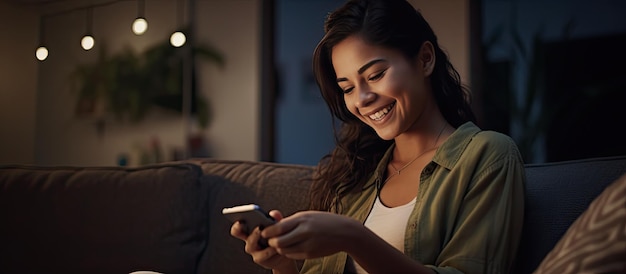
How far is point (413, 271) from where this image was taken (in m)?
1.09

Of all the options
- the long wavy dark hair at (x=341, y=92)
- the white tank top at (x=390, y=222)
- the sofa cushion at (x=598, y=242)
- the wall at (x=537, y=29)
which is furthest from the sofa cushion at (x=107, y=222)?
the wall at (x=537, y=29)

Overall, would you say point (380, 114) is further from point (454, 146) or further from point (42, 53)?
point (42, 53)

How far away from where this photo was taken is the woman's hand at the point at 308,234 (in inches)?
38.6

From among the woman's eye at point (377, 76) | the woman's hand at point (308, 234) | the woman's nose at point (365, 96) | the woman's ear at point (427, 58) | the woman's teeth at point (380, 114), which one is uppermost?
the woman's ear at point (427, 58)

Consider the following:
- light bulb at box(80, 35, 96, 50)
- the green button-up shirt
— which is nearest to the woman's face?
the green button-up shirt

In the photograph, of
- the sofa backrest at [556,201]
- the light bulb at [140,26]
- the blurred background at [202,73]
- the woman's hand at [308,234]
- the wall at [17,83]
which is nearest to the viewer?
the woman's hand at [308,234]

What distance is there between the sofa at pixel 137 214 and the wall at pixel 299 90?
2.42 metres

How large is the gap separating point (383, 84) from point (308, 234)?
44cm

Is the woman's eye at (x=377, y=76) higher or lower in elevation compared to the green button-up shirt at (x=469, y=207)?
higher

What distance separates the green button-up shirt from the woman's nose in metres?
0.17

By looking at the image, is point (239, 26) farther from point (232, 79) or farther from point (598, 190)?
point (598, 190)

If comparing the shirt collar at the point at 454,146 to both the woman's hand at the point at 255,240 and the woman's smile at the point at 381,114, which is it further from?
the woman's hand at the point at 255,240

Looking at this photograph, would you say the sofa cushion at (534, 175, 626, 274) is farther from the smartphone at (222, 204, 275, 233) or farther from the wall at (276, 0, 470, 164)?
the wall at (276, 0, 470, 164)

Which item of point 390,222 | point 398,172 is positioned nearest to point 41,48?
point 398,172
